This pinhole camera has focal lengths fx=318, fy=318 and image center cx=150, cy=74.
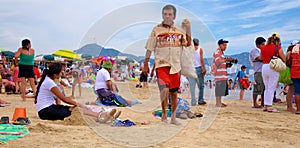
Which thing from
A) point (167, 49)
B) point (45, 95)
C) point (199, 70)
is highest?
point (167, 49)

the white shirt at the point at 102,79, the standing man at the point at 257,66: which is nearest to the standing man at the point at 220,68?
the standing man at the point at 257,66

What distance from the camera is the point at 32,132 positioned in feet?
11.1

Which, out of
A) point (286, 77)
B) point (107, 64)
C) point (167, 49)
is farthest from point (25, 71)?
point (286, 77)

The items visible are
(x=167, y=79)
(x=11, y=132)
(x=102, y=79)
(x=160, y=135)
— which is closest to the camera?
(x=11, y=132)

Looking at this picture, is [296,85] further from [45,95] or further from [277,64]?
[45,95]

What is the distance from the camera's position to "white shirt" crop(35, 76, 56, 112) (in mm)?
4676

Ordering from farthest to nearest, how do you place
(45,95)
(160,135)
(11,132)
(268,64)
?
1. (268,64)
2. (45,95)
3. (160,135)
4. (11,132)

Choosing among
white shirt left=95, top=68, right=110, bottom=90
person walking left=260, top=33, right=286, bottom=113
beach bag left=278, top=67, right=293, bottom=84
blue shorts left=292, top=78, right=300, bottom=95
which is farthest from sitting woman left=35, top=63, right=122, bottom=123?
beach bag left=278, top=67, right=293, bottom=84

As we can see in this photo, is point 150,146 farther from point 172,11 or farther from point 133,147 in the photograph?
point 172,11

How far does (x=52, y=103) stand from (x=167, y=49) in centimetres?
190

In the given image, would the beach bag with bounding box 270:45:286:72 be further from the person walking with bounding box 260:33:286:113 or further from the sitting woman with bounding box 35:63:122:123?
the sitting woman with bounding box 35:63:122:123

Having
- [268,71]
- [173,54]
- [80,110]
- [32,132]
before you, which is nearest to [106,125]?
[80,110]

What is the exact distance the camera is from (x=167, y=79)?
4.46 metres

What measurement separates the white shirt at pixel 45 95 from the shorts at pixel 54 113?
78 mm
